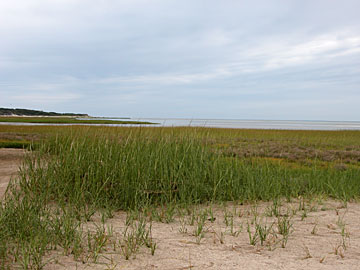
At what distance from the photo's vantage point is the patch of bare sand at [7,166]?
6.66 metres

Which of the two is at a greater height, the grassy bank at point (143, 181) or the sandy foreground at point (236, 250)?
the grassy bank at point (143, 181)

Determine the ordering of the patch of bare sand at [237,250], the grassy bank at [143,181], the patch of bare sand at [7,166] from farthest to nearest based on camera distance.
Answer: the patch of bare sand at [7,166] < the grassy bank at [143,181] < the patch of bare sand at [237,250]

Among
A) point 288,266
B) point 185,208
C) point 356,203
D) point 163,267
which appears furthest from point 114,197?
point 356,203

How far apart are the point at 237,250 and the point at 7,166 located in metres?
7.64

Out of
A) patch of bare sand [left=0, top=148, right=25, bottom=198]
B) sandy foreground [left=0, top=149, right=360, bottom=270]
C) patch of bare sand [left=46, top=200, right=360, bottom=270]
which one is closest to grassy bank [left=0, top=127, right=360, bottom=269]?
sandy foreground [left=0, top=149, right=360, bottom=270]

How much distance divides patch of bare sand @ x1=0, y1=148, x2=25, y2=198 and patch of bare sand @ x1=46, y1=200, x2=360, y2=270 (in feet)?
11.2

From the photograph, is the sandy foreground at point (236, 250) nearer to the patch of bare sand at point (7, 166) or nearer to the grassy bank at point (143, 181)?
the grassy bank at point (143, 181)

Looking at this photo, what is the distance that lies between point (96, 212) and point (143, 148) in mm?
1707

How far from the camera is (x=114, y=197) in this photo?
16.6 feet

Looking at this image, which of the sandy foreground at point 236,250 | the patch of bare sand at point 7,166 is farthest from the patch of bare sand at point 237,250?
the patch of bare sand at point 7,166

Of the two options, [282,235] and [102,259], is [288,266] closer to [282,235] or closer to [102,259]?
[282,235]

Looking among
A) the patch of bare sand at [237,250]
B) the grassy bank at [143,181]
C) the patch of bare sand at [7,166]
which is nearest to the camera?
the patch of bare sand at [237,250]

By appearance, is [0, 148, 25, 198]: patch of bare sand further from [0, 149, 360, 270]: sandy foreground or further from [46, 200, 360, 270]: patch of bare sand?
[46, 200, 360, 270]: patch of bare sand

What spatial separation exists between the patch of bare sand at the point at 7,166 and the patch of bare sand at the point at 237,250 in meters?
3.43
